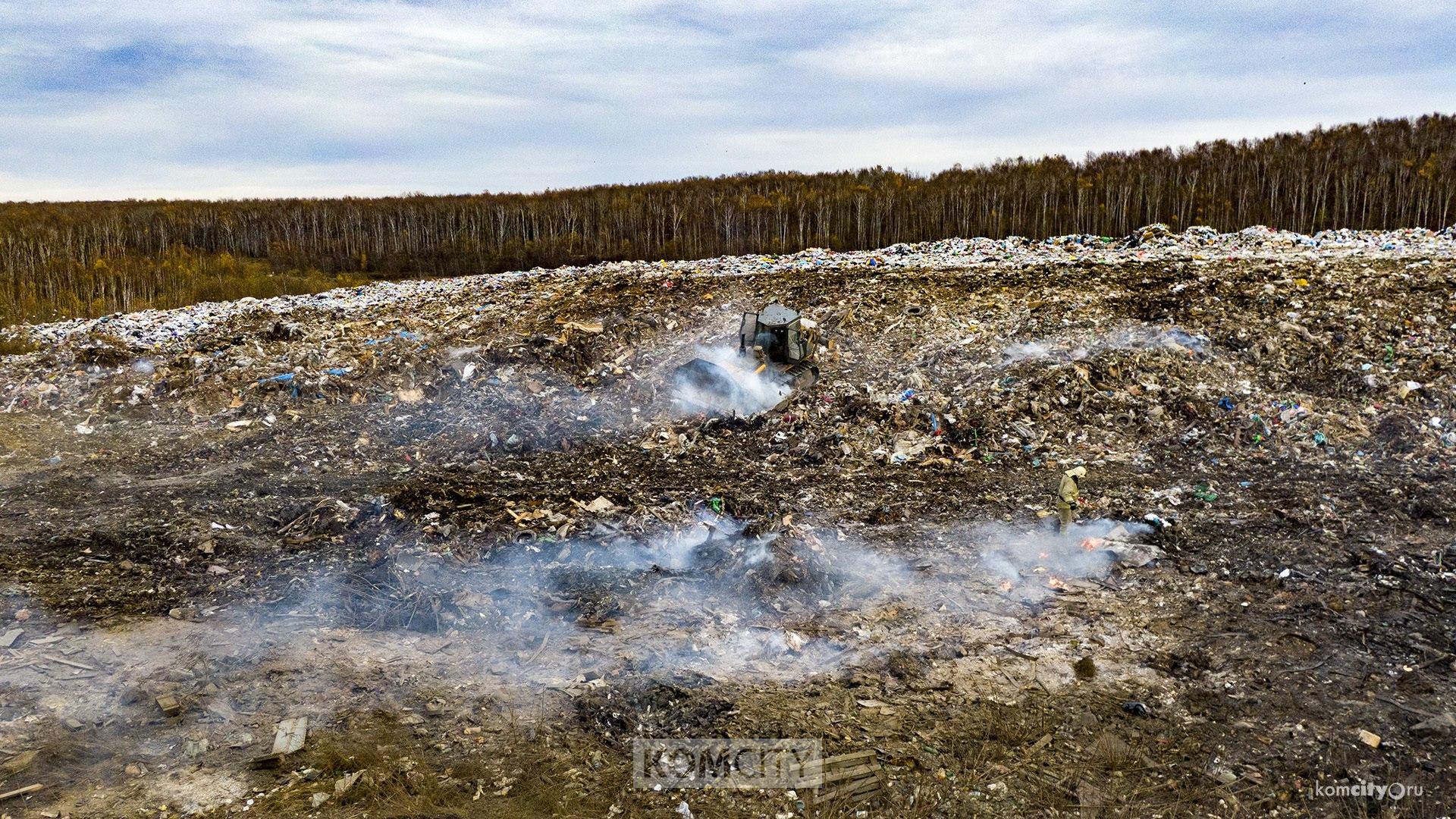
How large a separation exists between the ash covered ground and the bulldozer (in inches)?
9.8

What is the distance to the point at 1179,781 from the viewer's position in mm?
3404

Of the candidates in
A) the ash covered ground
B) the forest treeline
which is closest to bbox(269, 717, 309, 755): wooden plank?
the ash covered ground

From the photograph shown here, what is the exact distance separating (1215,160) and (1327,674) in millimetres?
15630

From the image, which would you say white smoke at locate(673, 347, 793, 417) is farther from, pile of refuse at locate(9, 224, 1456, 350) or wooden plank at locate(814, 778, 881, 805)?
wooden plank at locate(814, 778, 881, 805)

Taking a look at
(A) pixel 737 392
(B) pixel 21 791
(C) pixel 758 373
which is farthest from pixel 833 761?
(C) pixel 758 373

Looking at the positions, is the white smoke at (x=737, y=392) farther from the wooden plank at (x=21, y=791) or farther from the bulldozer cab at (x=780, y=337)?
the wooden plank at (x=21, y=791)

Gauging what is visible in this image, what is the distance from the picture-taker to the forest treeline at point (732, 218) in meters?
14.7

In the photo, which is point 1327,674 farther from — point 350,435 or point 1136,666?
point 350,435

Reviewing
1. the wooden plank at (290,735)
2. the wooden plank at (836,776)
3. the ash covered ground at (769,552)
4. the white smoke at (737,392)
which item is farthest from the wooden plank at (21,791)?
the white smoke at (737,392)

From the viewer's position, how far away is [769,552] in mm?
5336

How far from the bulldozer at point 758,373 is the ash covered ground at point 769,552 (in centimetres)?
25

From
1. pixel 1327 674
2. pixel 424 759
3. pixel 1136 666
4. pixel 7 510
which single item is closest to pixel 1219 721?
pixel 1136 666

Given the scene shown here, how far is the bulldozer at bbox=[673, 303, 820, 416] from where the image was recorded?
26.9 feet

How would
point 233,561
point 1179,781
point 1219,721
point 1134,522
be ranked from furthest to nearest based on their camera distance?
point 1134,522 < point 233,561 < point 1219,721 < point 1179,781
